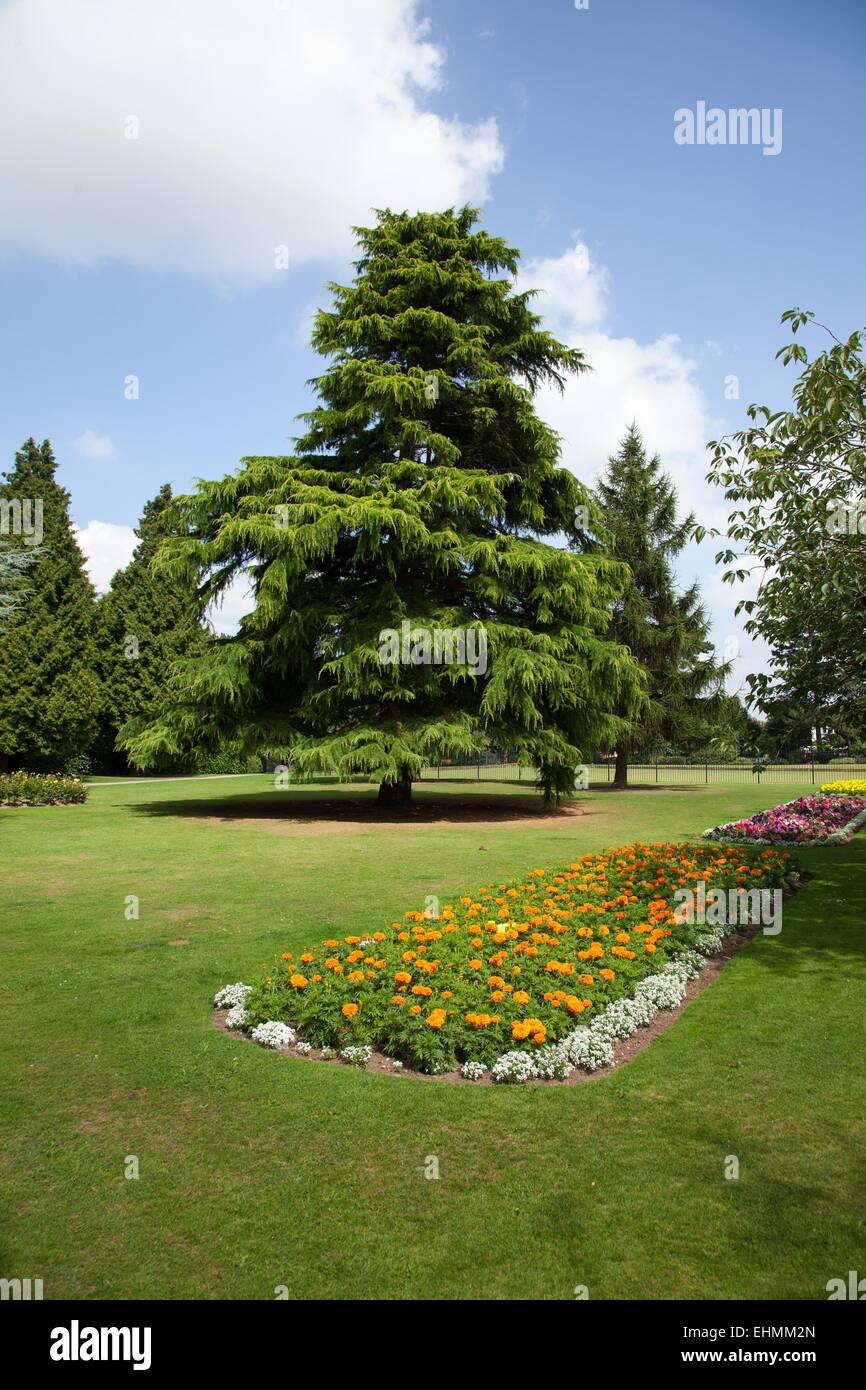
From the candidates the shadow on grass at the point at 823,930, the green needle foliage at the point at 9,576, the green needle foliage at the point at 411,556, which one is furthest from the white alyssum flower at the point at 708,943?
the green needle foliage at the point at 9,576

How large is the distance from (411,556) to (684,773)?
33.2 metres

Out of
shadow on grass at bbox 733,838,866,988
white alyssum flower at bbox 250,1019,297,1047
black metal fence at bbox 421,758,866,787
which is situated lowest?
black metal fence at bbox 421,758,866,787

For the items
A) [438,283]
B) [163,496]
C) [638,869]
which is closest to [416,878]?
[638,869]

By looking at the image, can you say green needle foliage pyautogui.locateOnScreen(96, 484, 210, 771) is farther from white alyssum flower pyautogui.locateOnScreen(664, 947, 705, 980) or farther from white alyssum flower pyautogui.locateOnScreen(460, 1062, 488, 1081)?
white alyssum flower pyautogui.locateOnScreen(460, 1062, 488, 1081)

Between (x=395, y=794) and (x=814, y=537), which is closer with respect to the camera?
(x=814, y=537)

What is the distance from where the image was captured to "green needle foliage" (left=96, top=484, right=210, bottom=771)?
36.9m

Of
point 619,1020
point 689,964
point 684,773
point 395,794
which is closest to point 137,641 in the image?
point 395,794

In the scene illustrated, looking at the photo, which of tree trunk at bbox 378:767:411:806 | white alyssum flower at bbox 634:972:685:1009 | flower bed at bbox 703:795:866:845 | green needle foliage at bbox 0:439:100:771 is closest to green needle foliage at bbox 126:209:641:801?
tree trunk at bbox 378:767:411:806

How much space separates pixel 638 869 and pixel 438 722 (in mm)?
9706

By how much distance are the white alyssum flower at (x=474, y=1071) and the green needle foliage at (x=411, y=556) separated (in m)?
13.5

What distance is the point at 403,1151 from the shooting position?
397 centimetres

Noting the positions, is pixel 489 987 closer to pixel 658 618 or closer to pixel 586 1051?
pixel 586 1051

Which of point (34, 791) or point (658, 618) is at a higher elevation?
point (658, 618)

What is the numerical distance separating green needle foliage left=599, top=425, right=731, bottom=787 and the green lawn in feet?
94.5
